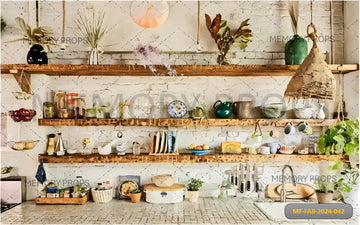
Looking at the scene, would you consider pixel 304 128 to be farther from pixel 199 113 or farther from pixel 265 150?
pixel 199 113

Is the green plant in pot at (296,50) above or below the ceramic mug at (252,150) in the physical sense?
above

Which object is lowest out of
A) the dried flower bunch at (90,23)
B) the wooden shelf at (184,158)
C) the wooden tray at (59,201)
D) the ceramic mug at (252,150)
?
the wooden tray at (59,201)

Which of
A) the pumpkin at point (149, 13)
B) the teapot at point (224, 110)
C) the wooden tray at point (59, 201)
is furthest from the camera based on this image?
the pumpkin at point (149, 13)

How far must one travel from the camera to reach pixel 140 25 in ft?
11.1

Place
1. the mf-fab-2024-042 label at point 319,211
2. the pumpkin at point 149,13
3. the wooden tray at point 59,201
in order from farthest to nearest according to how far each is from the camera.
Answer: the pumpkin at point 149,13 → the wooden tray at point 59,201 → the mf-fab-2024-042 label at point 319,211

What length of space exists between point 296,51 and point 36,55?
2703 millimetres

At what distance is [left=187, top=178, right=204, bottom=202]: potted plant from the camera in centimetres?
322

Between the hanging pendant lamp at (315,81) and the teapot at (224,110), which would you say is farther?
the teapot at (224,110)

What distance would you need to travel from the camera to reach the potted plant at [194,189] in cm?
322

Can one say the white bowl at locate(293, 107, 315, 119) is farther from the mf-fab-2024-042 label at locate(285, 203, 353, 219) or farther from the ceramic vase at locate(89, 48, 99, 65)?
the ceramic vase at locate(89, 48, 99, 65)

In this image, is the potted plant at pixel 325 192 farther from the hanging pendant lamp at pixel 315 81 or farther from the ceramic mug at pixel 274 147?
the hanging pendant lamp at pixel 315 81

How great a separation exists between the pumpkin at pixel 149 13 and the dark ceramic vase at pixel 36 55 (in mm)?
1050

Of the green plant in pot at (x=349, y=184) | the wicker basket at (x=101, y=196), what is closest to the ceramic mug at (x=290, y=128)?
the green plant in pot at (x=349, y=184)

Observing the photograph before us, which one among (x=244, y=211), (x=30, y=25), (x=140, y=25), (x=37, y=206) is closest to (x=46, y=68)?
(x=30, y=25)
